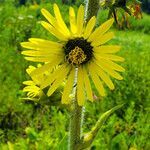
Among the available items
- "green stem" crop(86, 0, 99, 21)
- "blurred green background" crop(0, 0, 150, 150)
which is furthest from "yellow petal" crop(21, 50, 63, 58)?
"blurred green background" crop(0, 0, 150, 150)

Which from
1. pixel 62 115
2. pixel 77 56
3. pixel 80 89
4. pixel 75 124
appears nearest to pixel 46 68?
pixel 80 89

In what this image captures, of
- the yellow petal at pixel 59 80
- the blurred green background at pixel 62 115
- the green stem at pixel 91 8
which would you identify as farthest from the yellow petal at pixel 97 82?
the blurred green background at pixel 62 115

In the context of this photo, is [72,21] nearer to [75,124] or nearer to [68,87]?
[68,87]

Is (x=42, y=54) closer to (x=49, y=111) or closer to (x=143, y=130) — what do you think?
(x=143, y=130)

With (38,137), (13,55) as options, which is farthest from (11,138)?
(13,55)

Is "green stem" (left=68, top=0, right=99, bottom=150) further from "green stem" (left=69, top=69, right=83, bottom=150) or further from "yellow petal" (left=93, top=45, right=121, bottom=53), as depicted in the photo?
"yellow petal" (left=93, top=45, right=121, bottom=53)

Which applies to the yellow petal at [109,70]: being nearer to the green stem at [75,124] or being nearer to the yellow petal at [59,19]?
the yellow petal at [59,19]
